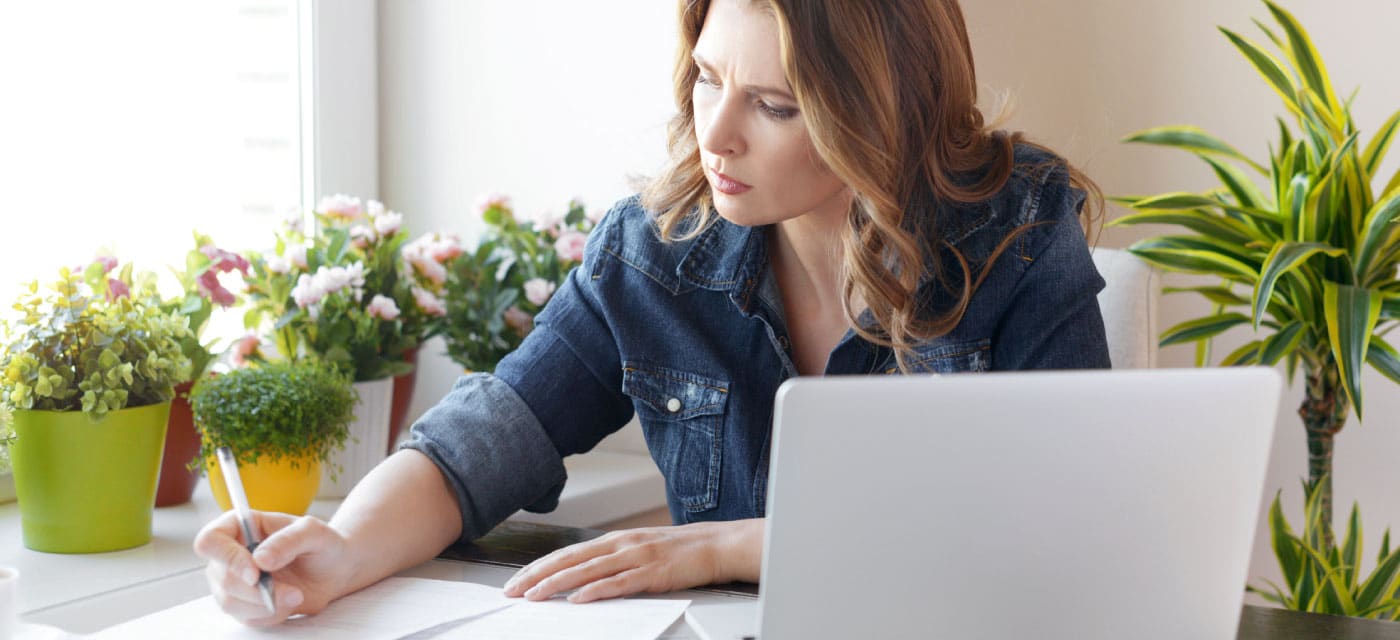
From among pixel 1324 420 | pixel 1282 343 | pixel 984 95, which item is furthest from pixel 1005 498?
pixel 984 95

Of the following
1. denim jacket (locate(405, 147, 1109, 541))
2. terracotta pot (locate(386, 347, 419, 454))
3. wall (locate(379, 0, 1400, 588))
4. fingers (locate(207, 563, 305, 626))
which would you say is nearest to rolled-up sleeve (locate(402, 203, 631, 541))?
denim jacket (locate(405, 147, 1109, 541))

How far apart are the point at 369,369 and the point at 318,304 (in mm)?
110

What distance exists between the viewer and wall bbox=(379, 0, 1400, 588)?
1.96 meters

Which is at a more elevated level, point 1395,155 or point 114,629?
point 1395,155

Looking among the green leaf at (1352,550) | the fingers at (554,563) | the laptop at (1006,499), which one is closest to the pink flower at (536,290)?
the fingers at (554,563)

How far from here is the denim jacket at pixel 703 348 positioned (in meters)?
1.23

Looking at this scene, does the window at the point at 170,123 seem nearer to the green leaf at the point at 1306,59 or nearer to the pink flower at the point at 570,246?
the pink flower at the point at 570,246

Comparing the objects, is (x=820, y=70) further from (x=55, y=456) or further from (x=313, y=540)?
(x=55, y=456)

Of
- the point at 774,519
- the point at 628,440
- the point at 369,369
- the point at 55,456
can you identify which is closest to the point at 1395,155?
the point at 628,440

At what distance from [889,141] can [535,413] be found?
1.47 feet

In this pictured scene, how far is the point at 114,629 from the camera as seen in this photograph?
2.99 feet

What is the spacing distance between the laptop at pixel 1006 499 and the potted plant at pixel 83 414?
0.83 meters

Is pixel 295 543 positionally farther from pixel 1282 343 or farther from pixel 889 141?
pixel 1282 343

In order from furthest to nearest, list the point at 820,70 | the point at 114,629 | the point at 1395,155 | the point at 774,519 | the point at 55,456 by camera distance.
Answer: the point at 1395,155 → the point at 55,456 → the point at 820,70 → the point at 114,629 → the point at 774,519
